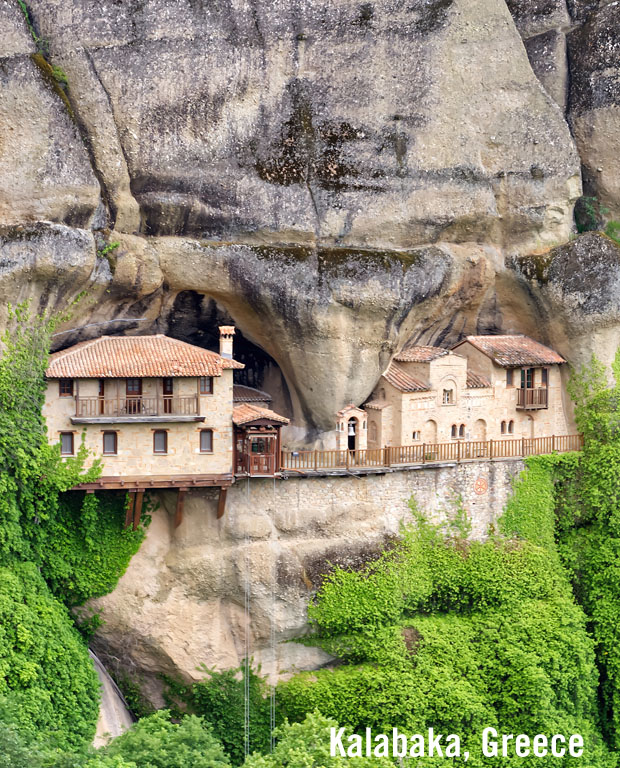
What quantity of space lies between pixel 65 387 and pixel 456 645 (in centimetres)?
1535

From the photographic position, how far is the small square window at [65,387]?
42000mm

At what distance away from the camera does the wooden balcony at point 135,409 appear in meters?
41.9

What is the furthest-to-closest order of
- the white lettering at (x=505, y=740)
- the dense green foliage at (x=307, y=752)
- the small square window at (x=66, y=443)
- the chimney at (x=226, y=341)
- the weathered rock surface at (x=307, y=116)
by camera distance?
the weathered rock surface at (x=307, y=116), the white lettering at (x=505, y=740), the chimney at (x=226, y=341), the small square window at (x=66, y=443), the dense green foliage at (x=307, y=752)

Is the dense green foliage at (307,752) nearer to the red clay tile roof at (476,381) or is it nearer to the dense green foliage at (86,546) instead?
the dense green foliage at (86,546)

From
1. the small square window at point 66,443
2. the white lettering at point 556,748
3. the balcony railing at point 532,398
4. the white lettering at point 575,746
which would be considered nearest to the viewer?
A: the small square window at point 66,443

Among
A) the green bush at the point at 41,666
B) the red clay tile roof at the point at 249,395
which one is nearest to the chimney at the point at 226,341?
the red clay tile roof at the point at 249,395

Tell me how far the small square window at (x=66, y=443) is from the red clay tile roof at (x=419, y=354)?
12.7 meters

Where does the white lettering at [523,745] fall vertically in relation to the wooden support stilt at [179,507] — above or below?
below

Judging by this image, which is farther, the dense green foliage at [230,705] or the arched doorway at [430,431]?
the arched doorway at [430,431]

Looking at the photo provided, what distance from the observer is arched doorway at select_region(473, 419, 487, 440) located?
49416 mm

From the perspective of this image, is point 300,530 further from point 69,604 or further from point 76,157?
point 76,157

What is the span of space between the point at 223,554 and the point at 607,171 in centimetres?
2115

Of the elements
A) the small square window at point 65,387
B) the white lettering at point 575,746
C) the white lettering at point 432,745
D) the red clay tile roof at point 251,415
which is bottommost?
the white lettering at point 575,746

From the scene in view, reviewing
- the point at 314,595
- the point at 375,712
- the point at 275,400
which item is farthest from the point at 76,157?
the point at 375,712
